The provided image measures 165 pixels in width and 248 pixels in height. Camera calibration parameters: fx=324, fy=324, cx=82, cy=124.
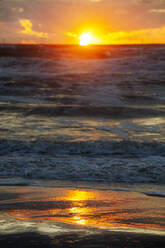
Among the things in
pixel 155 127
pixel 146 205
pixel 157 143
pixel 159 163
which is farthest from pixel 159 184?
pixel 155 127

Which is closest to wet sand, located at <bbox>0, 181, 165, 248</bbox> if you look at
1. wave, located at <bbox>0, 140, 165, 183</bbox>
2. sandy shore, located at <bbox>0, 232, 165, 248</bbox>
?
sandy shore, located at <bbox>0, 232, 165, 248</bbox>

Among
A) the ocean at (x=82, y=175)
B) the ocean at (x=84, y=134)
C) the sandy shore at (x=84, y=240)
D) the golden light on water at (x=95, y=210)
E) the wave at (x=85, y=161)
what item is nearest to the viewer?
the sandy shore at (x=84, y=240)

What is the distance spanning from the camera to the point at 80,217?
2.48 m

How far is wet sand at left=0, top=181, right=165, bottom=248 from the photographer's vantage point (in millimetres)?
1924

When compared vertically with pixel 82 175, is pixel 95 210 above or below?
below

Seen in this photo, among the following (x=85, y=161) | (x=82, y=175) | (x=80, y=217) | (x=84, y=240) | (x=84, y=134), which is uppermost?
(x=84, y=134)

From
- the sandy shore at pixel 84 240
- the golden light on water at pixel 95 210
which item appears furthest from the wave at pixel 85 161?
the sandy shore at pixel 84 240

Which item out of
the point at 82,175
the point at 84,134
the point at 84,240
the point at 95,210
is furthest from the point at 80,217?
the point at 84,134

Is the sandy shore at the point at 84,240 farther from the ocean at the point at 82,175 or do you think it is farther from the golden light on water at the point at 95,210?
the golden light on water at the point at 95,210

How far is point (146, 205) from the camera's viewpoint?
2.88 metres

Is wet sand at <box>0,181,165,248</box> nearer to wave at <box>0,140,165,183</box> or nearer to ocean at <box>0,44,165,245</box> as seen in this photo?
ocean at <box>0,44,165,245</box>

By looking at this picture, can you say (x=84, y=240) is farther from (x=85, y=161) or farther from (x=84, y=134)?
(x=84, y=134)

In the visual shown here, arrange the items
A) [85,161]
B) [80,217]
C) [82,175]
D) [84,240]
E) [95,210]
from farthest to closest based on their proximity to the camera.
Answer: [85,161]
[82,175]
[95,210]
[80,217]
[84,240]

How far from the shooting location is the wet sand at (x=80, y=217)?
6.31 feet
